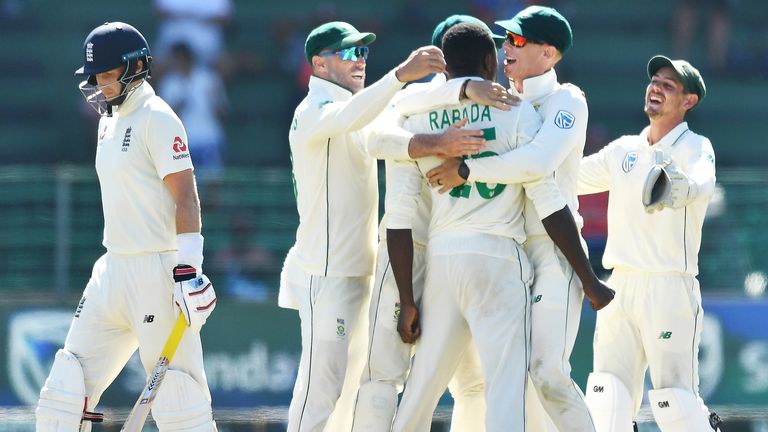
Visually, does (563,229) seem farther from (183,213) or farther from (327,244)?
(183,213)

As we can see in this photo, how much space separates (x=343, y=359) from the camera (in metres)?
6.20

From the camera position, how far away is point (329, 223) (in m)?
6.23

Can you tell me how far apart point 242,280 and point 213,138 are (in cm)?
265

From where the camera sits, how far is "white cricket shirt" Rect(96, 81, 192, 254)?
609 centimetres

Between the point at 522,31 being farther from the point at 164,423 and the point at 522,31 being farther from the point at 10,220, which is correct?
the point at 10,220

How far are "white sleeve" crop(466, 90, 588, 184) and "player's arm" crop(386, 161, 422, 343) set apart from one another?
272 mm

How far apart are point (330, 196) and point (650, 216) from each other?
153 centimetres

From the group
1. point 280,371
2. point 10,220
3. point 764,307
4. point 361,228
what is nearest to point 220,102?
point 10,220

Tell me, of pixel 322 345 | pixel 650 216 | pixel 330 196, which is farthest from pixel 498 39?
pixel 322 345

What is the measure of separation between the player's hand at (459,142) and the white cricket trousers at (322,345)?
87 centimetres

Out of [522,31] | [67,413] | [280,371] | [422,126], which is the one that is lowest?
[280,371]

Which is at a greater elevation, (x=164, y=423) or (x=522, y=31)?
(x=522, y=31)

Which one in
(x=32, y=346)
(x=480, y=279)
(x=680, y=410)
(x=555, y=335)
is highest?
(x=480, y=279)

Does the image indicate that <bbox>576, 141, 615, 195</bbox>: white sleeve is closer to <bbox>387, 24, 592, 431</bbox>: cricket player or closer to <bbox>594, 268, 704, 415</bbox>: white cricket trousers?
<bbox>594, 268, 704, 415</bbox>: white cricket trousers
